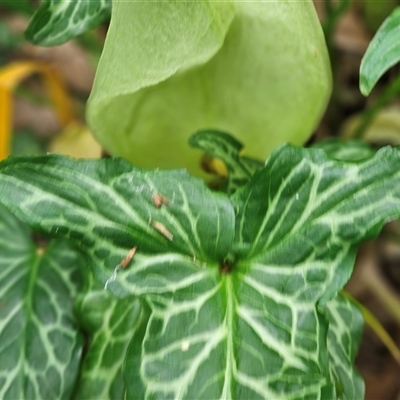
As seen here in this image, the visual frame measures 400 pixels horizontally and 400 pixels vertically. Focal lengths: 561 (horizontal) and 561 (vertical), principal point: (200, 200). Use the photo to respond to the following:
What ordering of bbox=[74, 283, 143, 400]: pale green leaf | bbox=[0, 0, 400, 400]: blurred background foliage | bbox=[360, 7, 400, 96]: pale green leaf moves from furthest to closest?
1. bbox=[0, 0, 400, 400]: blurred background foliage
2. bbox=[74, 283, 143, 400]: pale green leaf
3. bbox=[360, 7, 400, 96]: pale green leaf

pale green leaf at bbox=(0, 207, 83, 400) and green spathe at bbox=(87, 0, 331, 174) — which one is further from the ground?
green spathe at bbox=(87, 0, 331, 174)

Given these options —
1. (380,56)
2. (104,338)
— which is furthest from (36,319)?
(380,56)

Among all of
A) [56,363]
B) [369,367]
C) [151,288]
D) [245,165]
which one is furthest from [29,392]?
[369,367]

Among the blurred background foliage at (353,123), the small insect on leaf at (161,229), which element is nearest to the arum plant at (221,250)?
the small insect on leaf at (161,229)

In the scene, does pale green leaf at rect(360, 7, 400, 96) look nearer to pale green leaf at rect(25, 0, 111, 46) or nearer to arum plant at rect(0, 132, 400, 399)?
arum plant at rect(0, 132, 400, 399)

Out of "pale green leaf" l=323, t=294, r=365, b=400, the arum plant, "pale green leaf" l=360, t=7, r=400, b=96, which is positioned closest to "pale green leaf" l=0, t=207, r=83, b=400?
the arum plant

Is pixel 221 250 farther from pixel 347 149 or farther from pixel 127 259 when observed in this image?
pixel 347 149
